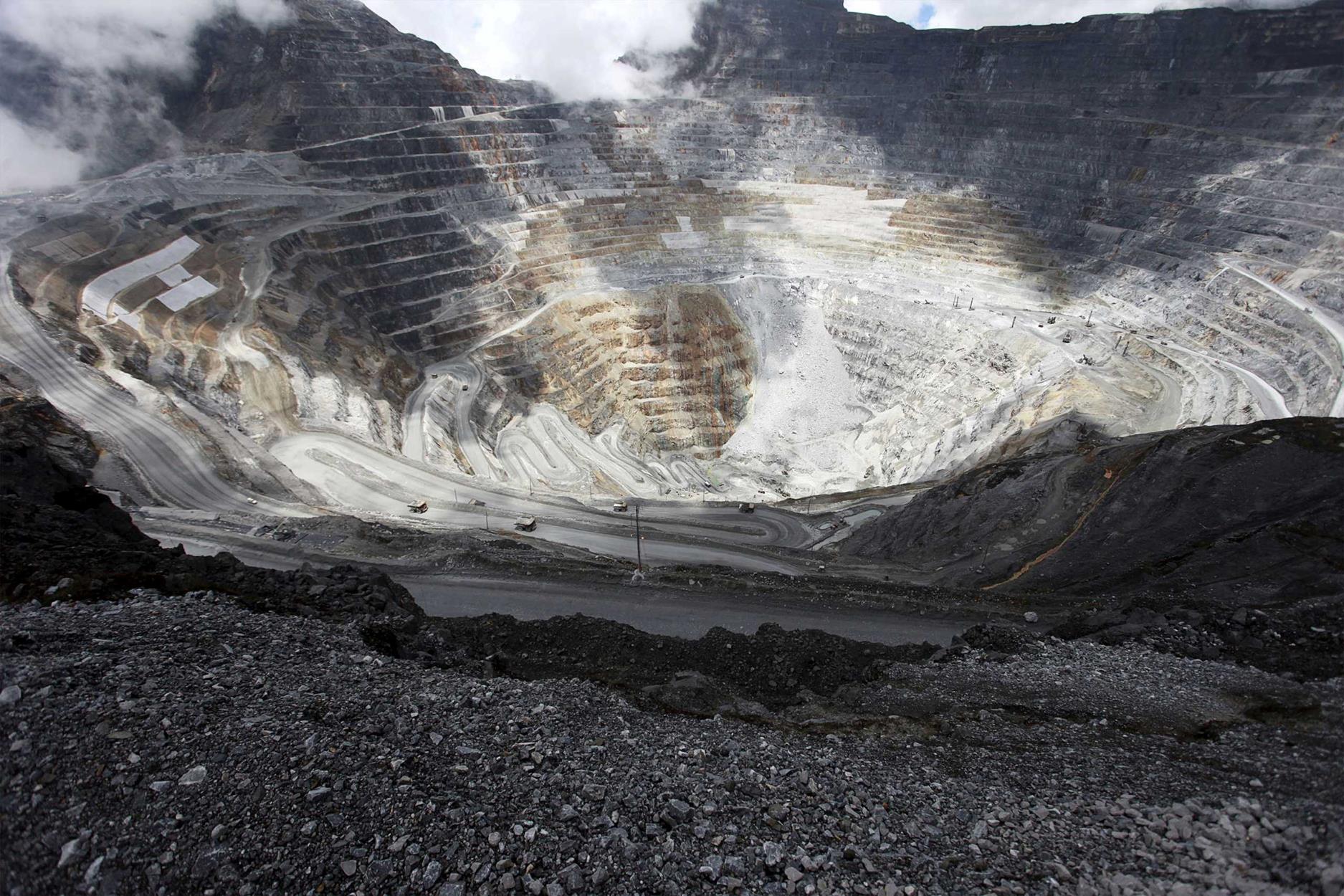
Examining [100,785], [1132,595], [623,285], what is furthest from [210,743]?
[623,285]

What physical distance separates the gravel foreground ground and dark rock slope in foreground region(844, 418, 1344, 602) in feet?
31.4

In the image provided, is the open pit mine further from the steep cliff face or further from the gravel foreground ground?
the steep cliff face

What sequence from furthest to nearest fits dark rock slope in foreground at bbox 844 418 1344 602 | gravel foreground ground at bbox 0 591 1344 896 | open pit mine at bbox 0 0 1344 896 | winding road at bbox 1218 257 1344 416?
1. winding road at bbox 1218 257 1344 416
2. dark rock slope in foreground at bbox 844 418 1344 602
3. open pit mine at bbox 0 0 1344 896
4. gravel foreground ground at bbox 0 591 1344 896

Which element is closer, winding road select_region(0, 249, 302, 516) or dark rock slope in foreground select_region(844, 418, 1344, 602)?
dark rock slope in foreground select_region(844, 418, 1344, 602)

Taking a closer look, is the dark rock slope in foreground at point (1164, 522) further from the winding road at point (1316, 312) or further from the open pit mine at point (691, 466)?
the winding road at point (1316, 312)

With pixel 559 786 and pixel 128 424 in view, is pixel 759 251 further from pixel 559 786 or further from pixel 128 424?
pixel 559 786

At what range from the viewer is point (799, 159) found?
102m

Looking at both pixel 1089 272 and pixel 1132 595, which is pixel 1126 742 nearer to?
pixel 1132 595

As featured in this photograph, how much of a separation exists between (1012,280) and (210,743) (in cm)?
8221

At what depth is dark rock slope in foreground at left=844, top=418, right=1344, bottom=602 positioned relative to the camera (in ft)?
68.2

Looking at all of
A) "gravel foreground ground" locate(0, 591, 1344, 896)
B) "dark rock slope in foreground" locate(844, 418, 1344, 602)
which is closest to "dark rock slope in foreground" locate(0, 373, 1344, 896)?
"gravel foreground ground" locate(0, 591, 1344, 896)

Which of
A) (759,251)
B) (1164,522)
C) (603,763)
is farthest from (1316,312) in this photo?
(603,763)

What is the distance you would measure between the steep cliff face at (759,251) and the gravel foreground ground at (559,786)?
37.6 m

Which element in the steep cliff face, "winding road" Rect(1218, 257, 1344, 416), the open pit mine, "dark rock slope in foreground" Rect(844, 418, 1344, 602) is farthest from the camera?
the steep cliff face
